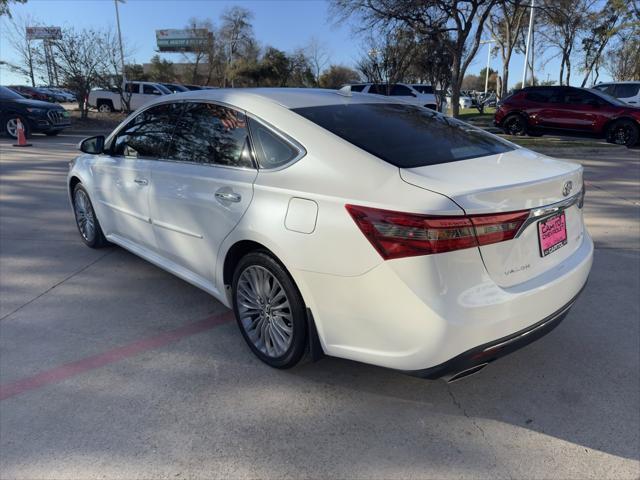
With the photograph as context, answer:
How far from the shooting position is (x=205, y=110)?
3.44 metres

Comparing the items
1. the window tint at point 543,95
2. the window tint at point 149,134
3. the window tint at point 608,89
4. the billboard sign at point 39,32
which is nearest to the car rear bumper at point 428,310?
the window tint at point 149,134

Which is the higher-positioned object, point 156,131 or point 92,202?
point 156,131

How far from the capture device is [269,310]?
2939 mm

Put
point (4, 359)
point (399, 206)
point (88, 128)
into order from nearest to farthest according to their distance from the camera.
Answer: point (399, 206)
point (4, 359)
point (88, 128)

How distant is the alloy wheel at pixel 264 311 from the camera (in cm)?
284

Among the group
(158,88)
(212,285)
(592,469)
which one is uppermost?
(158,88)

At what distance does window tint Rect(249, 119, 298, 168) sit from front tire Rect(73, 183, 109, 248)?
2.62m

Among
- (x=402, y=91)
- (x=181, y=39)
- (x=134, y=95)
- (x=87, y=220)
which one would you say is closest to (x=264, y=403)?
(x=87, y=220)

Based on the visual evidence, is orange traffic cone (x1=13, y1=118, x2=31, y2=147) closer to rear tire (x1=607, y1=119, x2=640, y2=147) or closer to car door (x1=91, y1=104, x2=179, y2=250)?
car door (x1=91, y1=104, x2=179, y2=250)

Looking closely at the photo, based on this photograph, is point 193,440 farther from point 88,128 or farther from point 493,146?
point 88,128

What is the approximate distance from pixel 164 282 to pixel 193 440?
2150mm

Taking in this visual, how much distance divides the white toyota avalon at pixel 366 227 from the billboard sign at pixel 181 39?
5274cm

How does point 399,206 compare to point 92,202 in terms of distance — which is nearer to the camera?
point 399,206

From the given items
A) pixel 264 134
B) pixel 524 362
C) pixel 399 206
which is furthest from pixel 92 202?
pixel 524 362
